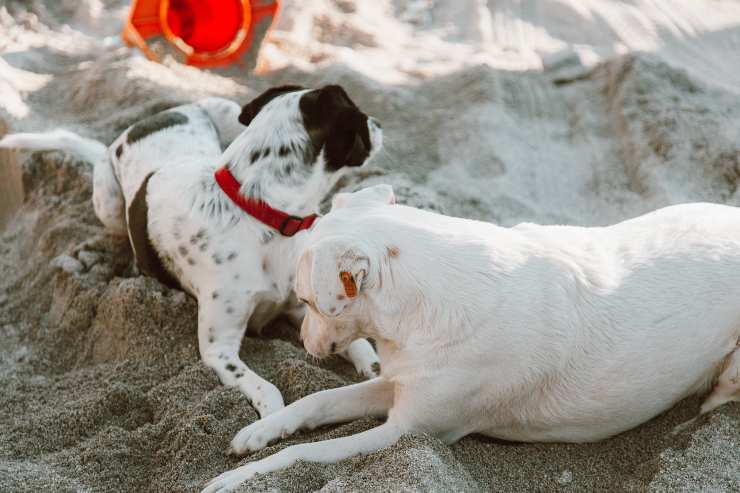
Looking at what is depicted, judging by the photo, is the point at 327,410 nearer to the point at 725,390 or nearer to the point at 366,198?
the point at 366,198

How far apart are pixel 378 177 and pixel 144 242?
1.44 metres

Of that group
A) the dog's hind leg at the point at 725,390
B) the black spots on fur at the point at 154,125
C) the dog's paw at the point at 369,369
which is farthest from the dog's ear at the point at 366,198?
the black spots on fur at the point at 154,125

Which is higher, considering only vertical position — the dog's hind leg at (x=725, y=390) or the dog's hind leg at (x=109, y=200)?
the dog's hind leg at (x=725, y=390)

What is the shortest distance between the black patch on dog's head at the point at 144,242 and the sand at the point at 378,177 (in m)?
0.06

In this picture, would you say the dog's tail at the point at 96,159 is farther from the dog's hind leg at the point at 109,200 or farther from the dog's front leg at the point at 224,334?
the dog's front leg at the point at 224,334

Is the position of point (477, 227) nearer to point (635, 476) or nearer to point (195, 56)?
point (635, 476)

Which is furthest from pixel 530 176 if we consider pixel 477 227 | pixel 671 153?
pixel 477 227

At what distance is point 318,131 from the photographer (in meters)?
3.62

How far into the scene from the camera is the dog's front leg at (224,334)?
11.2ft

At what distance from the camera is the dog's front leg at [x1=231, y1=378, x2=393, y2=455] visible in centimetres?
297

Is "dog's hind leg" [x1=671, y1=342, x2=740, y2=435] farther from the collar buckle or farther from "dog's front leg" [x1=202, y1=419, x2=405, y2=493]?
the collar buckle

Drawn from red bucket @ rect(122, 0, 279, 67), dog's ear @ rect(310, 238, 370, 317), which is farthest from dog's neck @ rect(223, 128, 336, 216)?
red bucket @ rect(122, 0, 279, 67)

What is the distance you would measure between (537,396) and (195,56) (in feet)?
13.6

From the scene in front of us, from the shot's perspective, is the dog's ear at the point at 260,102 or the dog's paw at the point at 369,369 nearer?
the dog's paw at the point at 369,369
